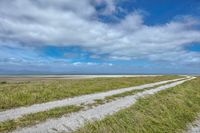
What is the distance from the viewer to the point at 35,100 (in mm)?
15125

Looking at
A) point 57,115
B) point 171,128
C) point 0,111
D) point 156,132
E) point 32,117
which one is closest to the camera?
point 156,132

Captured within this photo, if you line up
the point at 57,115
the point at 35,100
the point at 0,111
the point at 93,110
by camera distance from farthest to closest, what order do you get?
the point at 35,100 → the point at 93,110 → the point at 0,111 → the point at 57,115

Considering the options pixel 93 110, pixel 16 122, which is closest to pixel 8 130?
pixel 16 122

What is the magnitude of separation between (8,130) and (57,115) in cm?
313

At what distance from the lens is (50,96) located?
675 inches

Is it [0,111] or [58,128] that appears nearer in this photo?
[58,128]

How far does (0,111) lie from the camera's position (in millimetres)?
11594

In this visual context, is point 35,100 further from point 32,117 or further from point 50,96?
point 32,117

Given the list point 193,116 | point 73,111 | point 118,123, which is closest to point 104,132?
point 118,123

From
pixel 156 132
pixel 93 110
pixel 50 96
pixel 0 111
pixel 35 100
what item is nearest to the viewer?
pixel 156 132

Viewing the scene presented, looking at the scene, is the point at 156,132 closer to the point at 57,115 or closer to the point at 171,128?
the point at 171,128

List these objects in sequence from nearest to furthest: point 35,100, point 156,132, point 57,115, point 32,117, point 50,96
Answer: point 156,132
point 32,117
point 57,115
point 35,100
point 50,96

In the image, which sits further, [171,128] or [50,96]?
[50,96]

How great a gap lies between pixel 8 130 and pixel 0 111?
419cm
